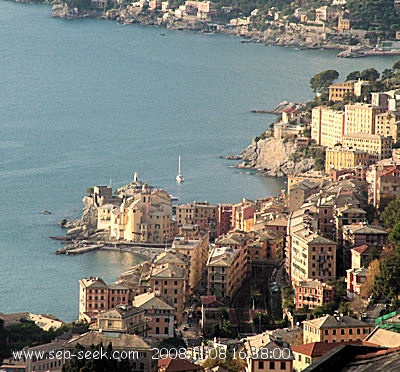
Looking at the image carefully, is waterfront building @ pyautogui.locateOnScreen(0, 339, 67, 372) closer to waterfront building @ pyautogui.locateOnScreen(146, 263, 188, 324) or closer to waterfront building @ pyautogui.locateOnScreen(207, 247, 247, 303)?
waterfront building @ pyautogui.locateOnScreen(146, 263, 188, 324)

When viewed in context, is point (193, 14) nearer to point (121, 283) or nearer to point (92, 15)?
point (92, 15)

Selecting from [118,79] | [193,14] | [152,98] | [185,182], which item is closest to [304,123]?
[185,182]

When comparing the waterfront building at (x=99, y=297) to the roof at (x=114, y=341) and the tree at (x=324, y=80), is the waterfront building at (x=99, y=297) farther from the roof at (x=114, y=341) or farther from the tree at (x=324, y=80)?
the tree at (x=324, y=80)

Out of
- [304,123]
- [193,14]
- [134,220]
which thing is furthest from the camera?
[193,14]

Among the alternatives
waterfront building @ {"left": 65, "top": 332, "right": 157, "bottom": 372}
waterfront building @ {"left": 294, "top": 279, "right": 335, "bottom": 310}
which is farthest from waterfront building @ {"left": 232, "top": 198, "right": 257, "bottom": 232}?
waterfront building @ {"left": 65, "top": 332, "right": 157, "bottom": 372}

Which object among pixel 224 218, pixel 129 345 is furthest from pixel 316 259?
pixel 224 218

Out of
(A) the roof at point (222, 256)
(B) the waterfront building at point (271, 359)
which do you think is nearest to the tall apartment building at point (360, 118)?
(A) the roof at point (222, 256)
